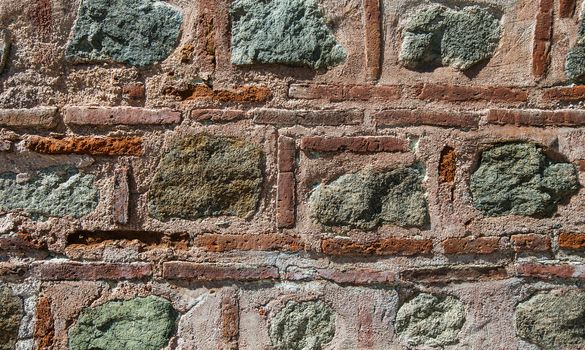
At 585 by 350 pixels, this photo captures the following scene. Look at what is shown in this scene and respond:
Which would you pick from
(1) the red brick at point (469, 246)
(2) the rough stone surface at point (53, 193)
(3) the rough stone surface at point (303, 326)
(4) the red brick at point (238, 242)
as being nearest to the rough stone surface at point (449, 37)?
(1) the red brick at point (469, 246)

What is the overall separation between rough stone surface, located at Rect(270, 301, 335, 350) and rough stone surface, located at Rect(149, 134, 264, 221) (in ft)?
1.00

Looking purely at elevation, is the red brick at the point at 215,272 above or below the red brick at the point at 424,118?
below

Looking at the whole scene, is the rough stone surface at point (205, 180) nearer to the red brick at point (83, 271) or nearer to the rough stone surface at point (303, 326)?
the red brick at point (83, 271)

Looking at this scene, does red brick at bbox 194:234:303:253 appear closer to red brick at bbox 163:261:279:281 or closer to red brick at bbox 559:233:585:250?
red brick at bbox 163:261:279:281

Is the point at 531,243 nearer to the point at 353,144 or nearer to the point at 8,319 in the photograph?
the point at 353,144

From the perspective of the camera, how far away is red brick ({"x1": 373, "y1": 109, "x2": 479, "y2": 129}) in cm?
189

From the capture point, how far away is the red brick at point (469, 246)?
1896 mm

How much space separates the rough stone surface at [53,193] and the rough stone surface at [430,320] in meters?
0.94

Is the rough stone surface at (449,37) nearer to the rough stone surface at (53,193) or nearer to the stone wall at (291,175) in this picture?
the stone wall at (291,175)

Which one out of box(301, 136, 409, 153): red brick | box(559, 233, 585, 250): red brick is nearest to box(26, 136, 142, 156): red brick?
box(301, 136, 409, 153): red brick

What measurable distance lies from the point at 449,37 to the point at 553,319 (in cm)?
86

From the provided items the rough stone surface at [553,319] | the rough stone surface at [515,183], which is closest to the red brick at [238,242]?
the rough stone surface at [515,183]

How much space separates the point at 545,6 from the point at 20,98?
1.52 metres

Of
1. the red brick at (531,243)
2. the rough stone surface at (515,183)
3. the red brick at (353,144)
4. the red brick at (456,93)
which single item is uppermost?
the red brick at (456,93)
